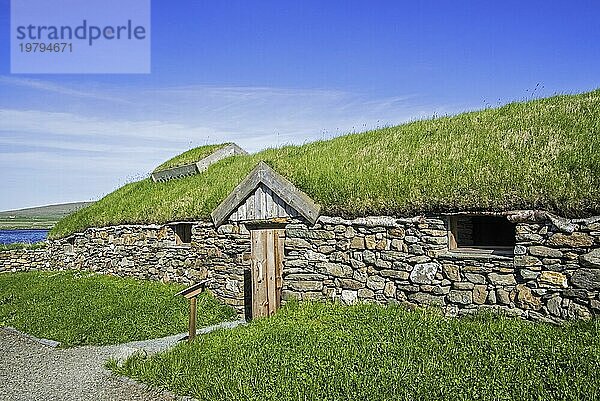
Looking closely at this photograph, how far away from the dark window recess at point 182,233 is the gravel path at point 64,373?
13.0ft

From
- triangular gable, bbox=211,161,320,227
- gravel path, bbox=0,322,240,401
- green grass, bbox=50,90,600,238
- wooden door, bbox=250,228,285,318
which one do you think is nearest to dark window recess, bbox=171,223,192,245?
green grass, bbox=50,90,600,238

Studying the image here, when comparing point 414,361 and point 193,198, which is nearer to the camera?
point 414,361

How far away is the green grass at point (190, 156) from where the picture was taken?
18719mm

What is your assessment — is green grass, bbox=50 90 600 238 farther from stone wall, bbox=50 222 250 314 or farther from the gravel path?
the gravel path

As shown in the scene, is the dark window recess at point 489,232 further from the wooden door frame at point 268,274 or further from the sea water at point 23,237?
the sea water at point 23,237

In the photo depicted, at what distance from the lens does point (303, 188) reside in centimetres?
1111

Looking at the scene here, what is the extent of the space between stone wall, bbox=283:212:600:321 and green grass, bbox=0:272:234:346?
2.46m

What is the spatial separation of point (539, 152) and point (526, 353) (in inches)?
145

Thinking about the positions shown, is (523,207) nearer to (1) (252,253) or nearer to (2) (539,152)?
(2) (539,152)

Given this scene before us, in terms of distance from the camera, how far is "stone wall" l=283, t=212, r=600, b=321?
8.05m

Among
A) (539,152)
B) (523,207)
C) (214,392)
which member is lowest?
(214,392)

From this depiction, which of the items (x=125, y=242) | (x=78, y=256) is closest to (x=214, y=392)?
(x=125, y=242)

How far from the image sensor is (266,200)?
11383 mm

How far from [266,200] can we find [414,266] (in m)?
3.40
